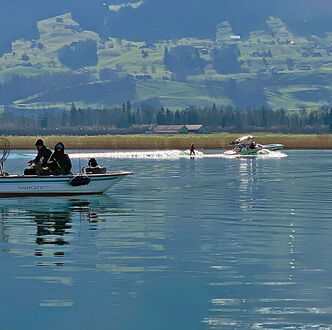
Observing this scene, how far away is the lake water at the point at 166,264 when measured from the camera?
22.0m

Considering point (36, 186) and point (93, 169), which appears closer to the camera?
point (36, 186)

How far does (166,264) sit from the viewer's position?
28.7m

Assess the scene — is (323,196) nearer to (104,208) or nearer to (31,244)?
(104,208)

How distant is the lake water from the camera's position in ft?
72.1

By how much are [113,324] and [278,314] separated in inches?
156

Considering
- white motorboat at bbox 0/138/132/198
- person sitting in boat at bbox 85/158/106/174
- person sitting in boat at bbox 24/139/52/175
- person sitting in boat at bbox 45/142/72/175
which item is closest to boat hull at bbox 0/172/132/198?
white motorboat at bbox 0/138/132/198

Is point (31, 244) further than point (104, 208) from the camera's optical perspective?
No

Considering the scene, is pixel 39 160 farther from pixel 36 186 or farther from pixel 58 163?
pixel 36 186

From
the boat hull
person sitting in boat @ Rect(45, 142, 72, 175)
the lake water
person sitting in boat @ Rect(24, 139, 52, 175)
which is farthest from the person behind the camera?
the boat hull

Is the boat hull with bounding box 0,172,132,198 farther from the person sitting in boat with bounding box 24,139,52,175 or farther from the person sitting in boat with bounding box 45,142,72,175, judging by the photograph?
the person sitting in boat with bounding box 24,139,52,175

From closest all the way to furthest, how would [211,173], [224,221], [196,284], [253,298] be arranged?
[253,298]
[196,284]
[224,221]
[211,173]

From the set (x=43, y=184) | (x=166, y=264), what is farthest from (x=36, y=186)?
(x=166, y=264)

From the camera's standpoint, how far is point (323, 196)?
57.4 m

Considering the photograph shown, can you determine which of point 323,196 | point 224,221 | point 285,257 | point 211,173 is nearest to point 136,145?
point 211,173
